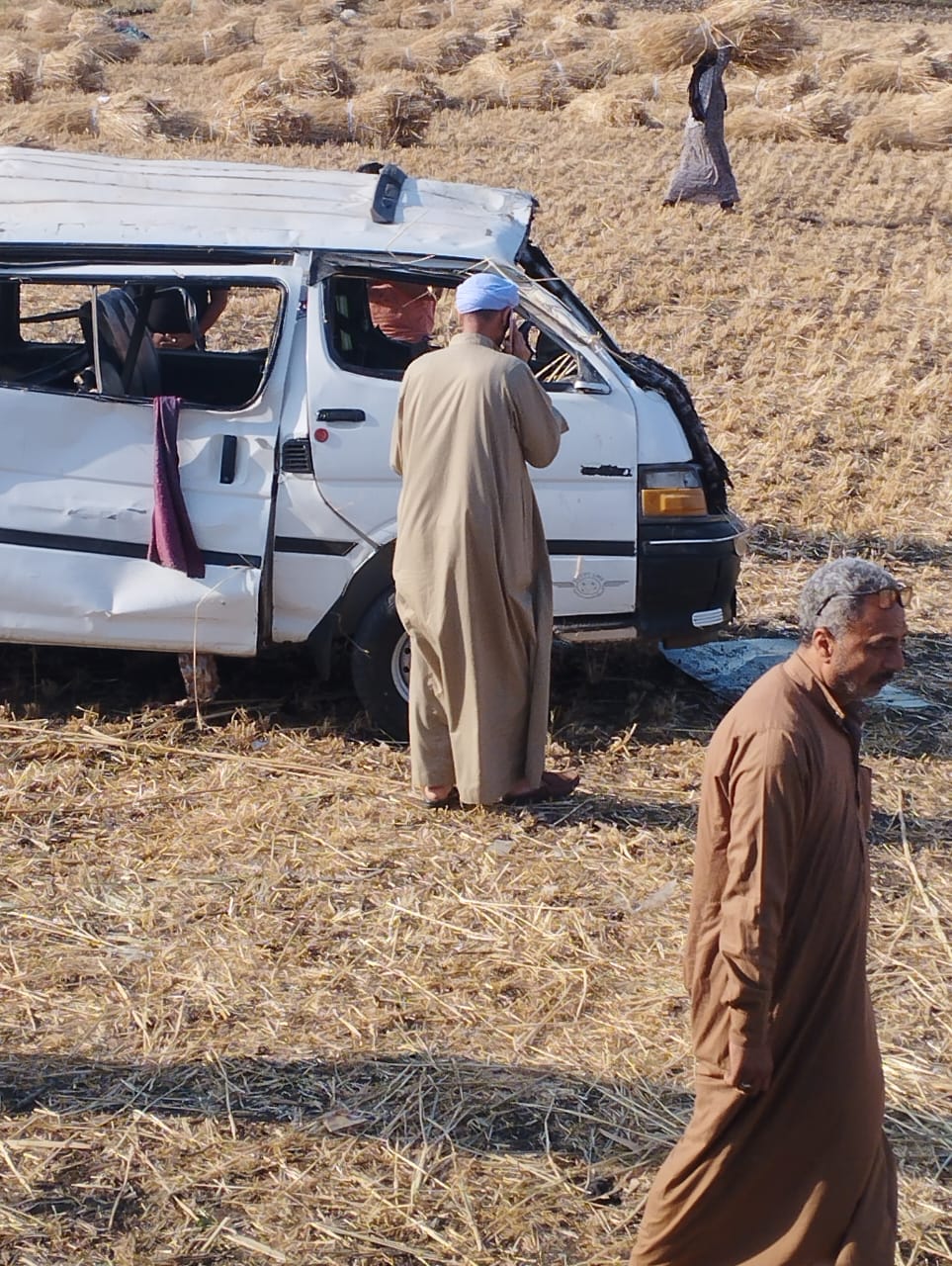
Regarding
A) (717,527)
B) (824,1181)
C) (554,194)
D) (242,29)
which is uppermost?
(242,29)

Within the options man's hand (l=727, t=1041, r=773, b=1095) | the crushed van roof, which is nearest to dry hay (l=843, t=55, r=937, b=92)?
the crushed van roof

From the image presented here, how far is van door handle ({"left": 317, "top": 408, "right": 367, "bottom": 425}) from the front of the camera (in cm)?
608

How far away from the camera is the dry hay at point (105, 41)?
2983 cm

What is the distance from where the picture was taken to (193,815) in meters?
5.82

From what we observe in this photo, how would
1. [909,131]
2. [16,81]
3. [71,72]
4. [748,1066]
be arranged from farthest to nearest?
[71,72], [16,81], [909,131], [748,1066]

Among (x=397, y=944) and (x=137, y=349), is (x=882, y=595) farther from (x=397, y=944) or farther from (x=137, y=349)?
(x=137, y=349)

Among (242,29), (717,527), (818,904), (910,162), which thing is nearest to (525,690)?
(717,527)

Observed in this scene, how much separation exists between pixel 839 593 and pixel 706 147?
1450 centimetres

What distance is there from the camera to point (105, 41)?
1185 inches

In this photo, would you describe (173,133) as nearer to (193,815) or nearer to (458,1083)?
(193,815)

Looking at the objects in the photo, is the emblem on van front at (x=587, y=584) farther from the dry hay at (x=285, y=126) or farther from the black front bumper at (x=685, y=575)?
the dry hay at (x=285, y=126)

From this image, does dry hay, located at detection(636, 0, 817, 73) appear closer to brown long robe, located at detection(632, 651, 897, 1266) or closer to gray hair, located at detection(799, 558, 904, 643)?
gray hair, located at detection(799, 558, 904, 643)

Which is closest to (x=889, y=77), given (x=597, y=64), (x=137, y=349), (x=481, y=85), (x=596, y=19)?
(x=597, y=64)

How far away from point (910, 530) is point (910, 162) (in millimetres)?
13256
